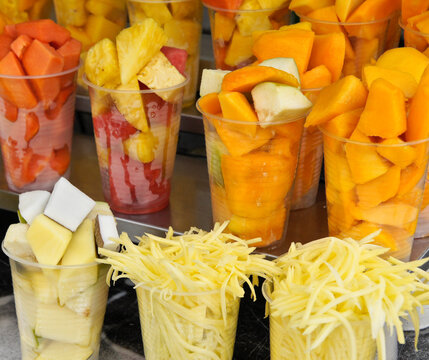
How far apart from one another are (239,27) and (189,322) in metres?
0.62

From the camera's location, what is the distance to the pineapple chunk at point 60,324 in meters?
1.12

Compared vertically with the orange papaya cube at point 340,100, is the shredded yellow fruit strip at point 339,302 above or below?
below

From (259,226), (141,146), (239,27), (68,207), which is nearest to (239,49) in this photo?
(239,27)

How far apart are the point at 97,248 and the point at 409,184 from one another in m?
0.50

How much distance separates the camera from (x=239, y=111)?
3.58 ft

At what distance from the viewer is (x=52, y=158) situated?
1.48 meters

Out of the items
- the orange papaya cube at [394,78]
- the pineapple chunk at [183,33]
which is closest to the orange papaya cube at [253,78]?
the orange papaya cube at [394,78]

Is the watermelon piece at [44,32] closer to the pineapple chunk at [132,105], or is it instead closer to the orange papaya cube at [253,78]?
the pineapple chunk at [132,105]

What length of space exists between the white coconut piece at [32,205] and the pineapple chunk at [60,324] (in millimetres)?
149

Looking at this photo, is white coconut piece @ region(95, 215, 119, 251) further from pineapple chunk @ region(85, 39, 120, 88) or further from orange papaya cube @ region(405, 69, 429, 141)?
orange papaya cube @ region(405, 69, 429, 141)

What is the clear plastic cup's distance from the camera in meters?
1.13

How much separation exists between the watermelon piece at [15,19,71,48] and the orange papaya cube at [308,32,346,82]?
50 cm

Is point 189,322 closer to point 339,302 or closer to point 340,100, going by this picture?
point 339,302

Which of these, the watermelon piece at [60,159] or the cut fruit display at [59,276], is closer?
the cut fruit display at [59,276]
